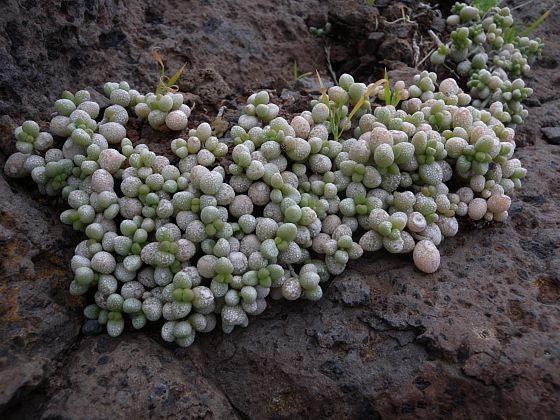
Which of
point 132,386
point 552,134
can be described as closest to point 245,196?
point 132,386

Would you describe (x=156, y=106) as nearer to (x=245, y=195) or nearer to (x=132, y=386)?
(x=245, y=195)

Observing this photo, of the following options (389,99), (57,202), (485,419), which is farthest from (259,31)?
(485,419)

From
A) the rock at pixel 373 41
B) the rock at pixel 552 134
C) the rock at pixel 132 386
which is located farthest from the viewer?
the rock at pixel 373 41

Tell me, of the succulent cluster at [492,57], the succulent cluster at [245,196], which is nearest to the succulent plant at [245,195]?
the succulent cluster at [245,196]

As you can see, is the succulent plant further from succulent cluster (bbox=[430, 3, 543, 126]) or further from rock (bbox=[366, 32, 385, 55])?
rock (bbox=[366, 32, 385, 55])

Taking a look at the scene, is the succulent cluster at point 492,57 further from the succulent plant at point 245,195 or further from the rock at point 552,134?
the succulent plant at point 245,195

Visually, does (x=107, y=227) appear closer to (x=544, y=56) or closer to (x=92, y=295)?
(x=92, y=295)

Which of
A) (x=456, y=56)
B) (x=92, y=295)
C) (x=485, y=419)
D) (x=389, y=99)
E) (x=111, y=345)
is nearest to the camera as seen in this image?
(x=485, y=419)
